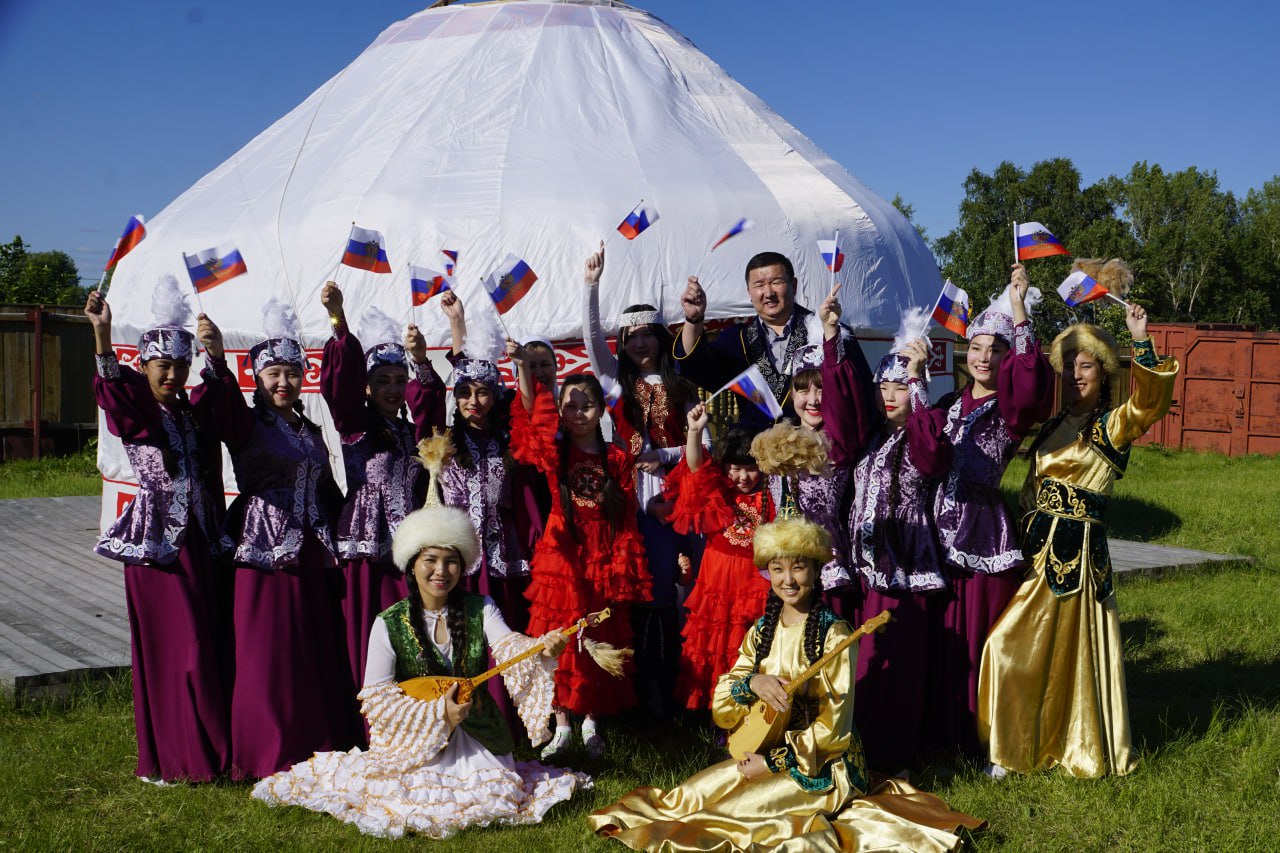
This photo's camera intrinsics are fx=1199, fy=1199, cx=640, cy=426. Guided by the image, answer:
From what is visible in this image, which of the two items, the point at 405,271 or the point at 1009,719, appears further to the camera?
the point at 405,271

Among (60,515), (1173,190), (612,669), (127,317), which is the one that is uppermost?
(1173,190)

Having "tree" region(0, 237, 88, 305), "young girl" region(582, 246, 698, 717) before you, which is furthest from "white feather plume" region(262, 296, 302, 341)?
"tree" region(0, 237, 88, 305)

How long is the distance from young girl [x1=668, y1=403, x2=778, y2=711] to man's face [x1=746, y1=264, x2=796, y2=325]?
533mm

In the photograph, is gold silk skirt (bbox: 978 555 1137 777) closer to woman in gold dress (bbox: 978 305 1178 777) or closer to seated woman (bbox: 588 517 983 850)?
woman in gold dress (bbox: 978 305 1178 777)

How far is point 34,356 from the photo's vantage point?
13.0 m

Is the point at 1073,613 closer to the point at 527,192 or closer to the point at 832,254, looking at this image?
the point at 832,254

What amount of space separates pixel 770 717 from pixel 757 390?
1147mm

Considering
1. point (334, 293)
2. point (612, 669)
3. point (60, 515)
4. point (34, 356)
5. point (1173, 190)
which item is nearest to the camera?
point (612, 669)

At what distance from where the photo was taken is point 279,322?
4.18 m

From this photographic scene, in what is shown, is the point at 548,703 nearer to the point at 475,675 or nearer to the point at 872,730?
the point at 475,675

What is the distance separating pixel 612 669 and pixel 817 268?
4.59 meters

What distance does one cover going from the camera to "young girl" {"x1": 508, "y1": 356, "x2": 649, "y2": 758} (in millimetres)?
4137

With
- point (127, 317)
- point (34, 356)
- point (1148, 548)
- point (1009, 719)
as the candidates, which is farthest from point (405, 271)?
point (34, 356)

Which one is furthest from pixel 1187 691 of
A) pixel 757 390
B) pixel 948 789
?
pixel 757 390
